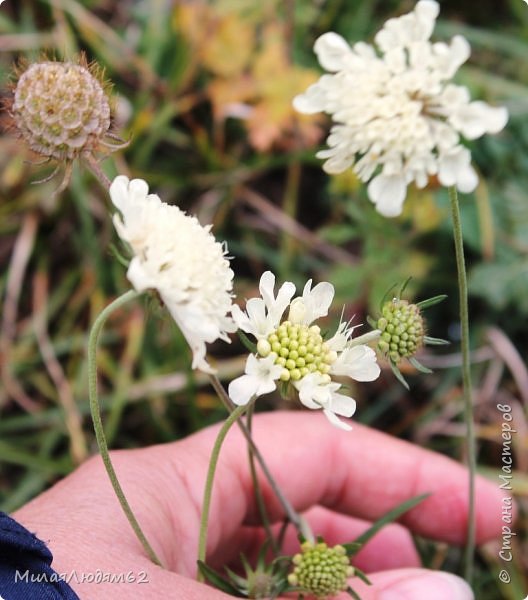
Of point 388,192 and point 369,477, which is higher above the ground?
point 388,192

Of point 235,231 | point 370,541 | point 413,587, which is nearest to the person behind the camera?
point 413,587

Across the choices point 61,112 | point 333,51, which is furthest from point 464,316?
point 61,112

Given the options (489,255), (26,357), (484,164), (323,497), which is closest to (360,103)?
(323,497)

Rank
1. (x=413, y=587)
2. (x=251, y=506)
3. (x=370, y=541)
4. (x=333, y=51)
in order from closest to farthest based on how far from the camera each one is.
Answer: (x=333, y=51)
(x=413, y=587)
(x=251, y=506)
(x=370, y=541)

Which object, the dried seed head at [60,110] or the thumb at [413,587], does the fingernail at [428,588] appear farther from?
the dried seed head at [60,110]

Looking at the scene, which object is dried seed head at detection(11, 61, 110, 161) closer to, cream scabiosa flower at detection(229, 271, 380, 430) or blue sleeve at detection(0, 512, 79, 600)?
cream scabiosa flower at detection(229, 271, 380, 430)

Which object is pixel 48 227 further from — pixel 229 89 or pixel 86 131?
pixel 86 131

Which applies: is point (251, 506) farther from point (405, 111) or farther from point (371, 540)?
point (405, 111)
